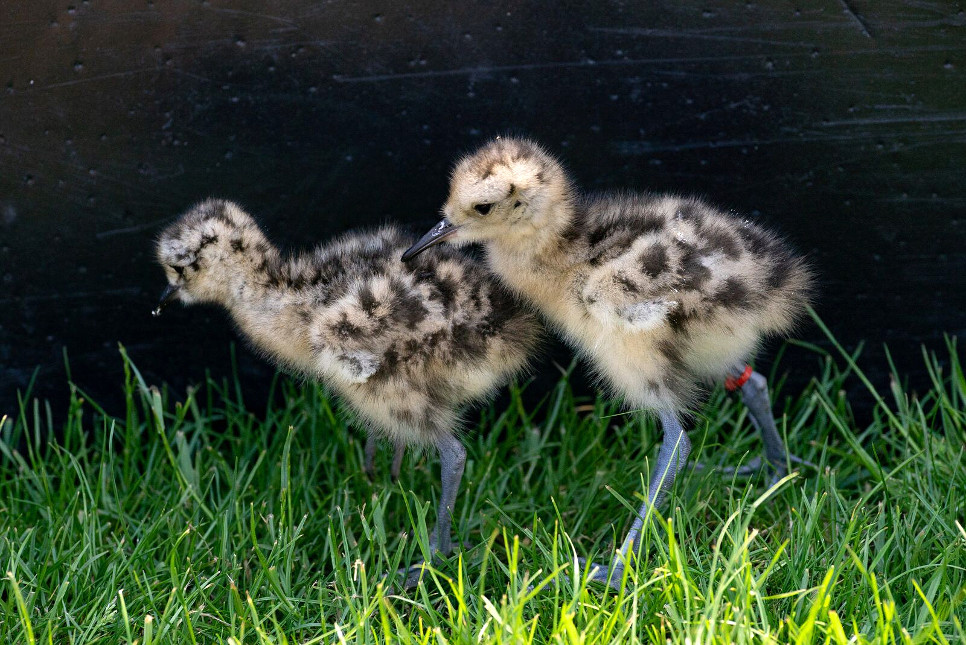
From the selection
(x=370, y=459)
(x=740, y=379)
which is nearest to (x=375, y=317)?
(x=370, y=459)

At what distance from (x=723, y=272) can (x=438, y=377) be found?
0.59 metres

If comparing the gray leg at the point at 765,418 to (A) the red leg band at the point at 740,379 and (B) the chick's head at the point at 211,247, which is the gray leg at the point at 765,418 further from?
(B) the chick's head at the point at 211,247

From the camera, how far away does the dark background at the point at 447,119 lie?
2.26m

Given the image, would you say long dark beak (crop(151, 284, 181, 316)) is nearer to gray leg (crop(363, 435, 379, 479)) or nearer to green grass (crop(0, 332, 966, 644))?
green grass (crop(0, 332, 966, 644))

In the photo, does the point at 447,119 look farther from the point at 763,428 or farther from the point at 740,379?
the point at 763,428

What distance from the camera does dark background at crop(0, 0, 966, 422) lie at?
226 centimetres

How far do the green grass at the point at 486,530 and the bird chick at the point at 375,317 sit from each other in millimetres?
197

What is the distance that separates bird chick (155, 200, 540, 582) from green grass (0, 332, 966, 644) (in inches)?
7.7

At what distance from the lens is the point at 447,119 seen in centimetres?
235

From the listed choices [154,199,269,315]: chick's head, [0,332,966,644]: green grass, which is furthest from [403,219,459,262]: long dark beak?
[0,332,966,644]: green grass

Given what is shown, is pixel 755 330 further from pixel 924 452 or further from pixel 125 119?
pixel 125 119

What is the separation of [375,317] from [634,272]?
0.50m

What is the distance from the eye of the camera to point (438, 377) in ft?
6.49

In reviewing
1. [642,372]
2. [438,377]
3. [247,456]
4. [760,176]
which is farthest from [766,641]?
[247,456]
